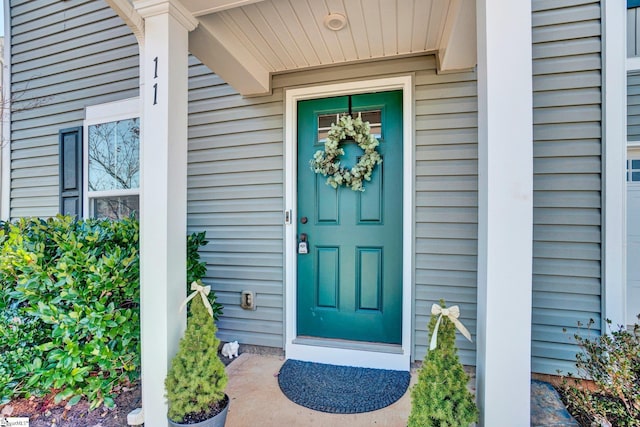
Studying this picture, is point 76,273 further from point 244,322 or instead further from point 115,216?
point 115,216

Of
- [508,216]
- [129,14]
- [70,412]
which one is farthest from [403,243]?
[70,412]

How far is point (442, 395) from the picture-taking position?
3.85 feet

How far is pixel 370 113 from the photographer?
2420mm

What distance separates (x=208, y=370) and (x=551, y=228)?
2.30 m

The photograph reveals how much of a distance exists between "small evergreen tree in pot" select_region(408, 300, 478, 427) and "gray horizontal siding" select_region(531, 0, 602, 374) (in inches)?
49.3

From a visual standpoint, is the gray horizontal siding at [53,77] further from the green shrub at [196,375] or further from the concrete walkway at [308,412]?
the concrete walkway at [308,412]

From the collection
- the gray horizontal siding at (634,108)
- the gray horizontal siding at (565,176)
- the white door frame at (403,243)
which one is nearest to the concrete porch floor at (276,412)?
the white door frame at (403,243)

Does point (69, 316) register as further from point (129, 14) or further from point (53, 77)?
point (53, 77)

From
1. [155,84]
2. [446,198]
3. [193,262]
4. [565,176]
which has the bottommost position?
[193,262]

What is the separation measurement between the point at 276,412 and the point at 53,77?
14.8 ft

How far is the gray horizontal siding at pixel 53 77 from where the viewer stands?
3.32 meters

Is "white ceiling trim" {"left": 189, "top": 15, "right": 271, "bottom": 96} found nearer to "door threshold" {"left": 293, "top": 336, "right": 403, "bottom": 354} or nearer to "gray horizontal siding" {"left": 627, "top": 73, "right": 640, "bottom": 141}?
"door threshold" {"left": 293, "top": 336, "right": 403, "bottom": 354}

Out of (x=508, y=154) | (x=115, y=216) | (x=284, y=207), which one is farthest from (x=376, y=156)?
(x=115, y=216)

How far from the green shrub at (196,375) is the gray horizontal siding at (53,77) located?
2880 millimetres
